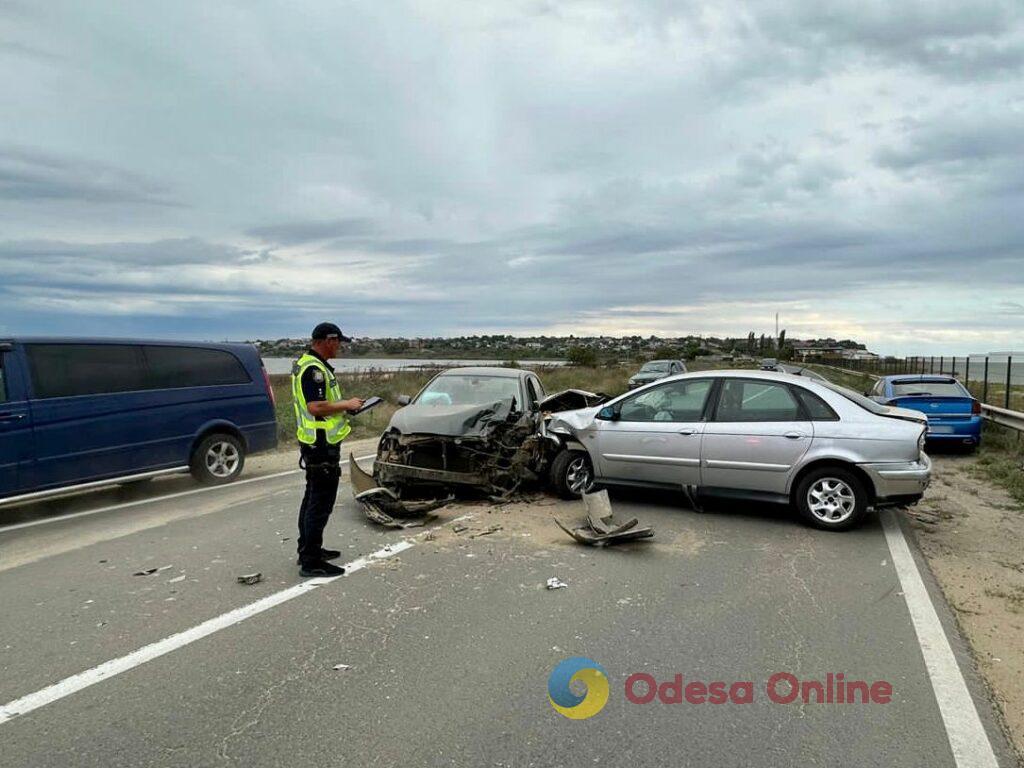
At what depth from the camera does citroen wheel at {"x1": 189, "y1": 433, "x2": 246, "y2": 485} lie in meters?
8.94

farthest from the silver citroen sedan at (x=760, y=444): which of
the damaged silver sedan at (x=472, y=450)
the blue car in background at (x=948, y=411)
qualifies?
the blue car in background at (x=948, y=411)

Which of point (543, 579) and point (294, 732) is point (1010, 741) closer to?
point (543, 579)

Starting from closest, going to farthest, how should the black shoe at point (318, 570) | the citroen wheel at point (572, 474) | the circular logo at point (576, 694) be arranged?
the circular logo at point (576, 694)
the black shoe at point (318, 570)
the citroen wheel at point (572, 474)

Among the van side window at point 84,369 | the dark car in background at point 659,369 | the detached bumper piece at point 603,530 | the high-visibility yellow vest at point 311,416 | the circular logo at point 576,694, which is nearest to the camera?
the circular logo at point 576,694

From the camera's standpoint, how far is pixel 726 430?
7.24 meters

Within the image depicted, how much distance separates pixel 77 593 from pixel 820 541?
6206 mm

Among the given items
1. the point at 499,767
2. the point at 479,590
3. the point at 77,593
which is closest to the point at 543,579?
the point at 479,590

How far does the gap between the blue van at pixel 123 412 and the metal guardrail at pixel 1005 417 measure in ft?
40.8

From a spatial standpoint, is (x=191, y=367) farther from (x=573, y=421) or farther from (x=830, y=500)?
(x=830, y=500)

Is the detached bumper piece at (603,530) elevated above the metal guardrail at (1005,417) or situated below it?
below

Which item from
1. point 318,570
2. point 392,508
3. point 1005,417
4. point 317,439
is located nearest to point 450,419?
point 392,508

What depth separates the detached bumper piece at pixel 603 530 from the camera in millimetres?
6133

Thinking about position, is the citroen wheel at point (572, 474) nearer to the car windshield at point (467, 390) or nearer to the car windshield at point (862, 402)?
the car windshield at point (467, 390)

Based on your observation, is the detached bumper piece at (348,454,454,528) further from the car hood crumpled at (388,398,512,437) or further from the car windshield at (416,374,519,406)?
the car windshield at (416,374,519,406)
